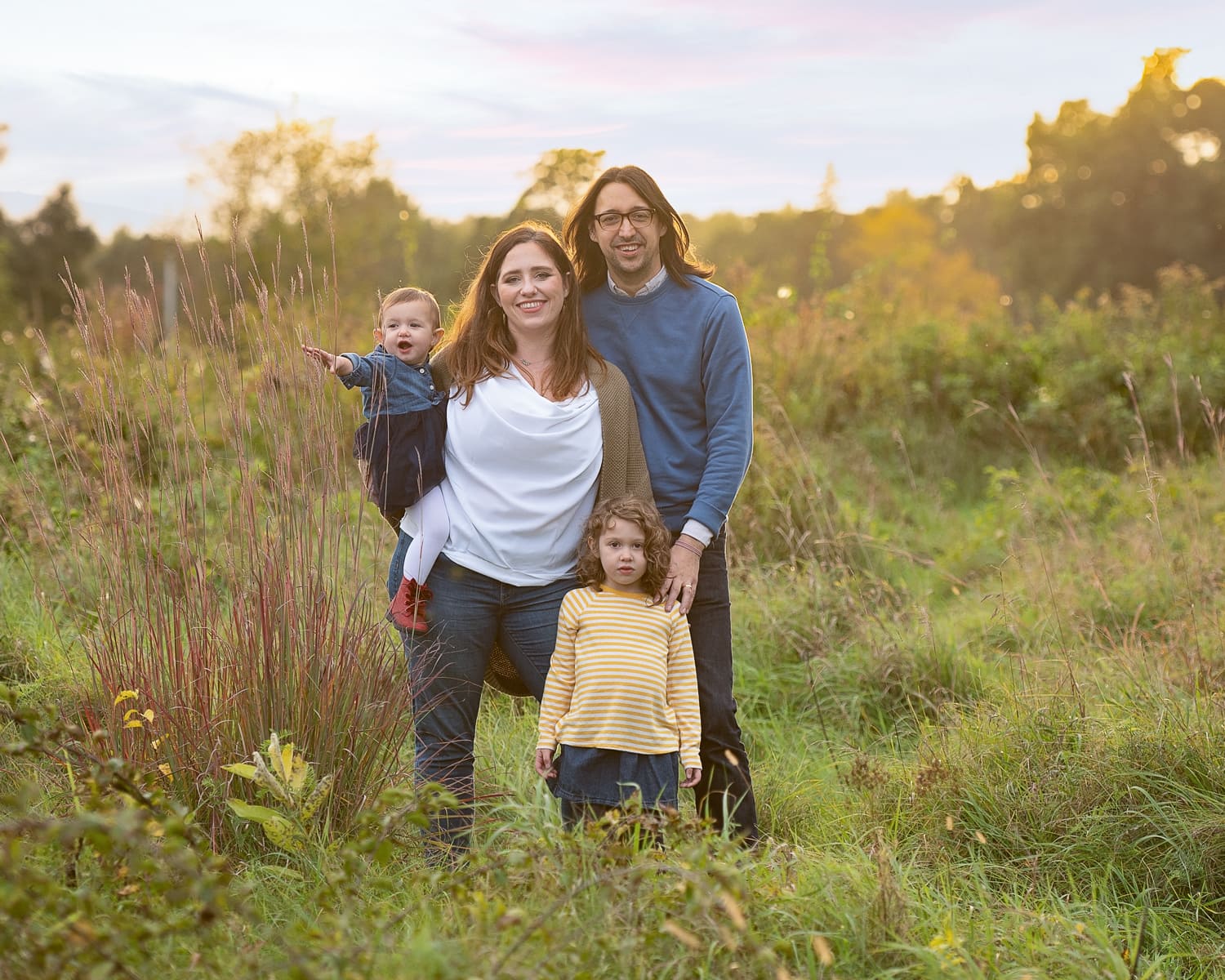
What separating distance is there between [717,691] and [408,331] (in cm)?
132

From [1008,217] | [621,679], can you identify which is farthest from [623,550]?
[1008,217]

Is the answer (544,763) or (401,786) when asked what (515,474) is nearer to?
(544,763)

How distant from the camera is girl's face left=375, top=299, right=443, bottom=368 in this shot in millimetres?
2934

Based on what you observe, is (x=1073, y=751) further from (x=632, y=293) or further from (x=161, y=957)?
(x=161, y=957)

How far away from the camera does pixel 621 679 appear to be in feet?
9.16

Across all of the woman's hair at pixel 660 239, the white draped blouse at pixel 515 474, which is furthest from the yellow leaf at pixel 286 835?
the woman's hair at pixel 660 239

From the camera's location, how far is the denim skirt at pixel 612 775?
283cm

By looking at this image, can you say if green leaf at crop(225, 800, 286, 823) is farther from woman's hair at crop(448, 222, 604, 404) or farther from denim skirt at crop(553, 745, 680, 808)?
woman's hair at crop(448, 222, 604, 404)

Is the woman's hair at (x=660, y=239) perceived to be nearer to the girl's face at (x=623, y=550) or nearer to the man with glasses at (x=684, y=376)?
the man with glasses at (x=684, y=376)

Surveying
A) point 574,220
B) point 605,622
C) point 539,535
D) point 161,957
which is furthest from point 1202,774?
point 161,957

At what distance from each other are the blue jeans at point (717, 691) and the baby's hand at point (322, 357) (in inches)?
45.1

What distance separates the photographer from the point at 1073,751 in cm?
330

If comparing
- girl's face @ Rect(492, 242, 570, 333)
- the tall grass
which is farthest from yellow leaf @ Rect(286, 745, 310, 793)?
girl's face @ Rect(492, 242, 570, 333)

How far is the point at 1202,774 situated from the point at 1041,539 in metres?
3.39
